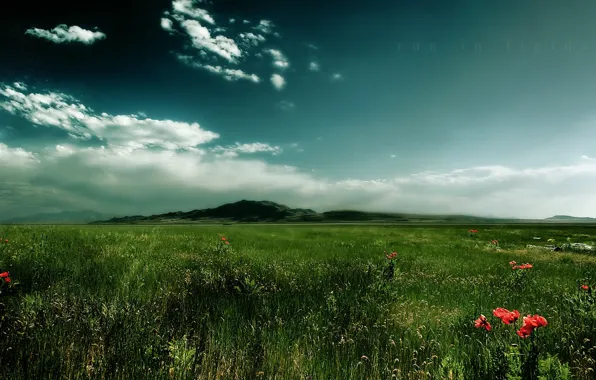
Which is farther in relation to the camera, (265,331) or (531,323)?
(265,331)

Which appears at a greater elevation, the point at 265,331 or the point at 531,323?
the point at 531,323

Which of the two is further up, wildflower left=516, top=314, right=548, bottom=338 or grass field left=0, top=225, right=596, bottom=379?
wildflower left=516, top=314, right=548, bottom=338

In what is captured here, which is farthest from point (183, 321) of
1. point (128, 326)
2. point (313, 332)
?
point (313, 332)

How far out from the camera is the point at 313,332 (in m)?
4.43

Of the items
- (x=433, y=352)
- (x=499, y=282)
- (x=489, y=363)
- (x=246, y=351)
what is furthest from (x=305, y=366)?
(x=499, y=282)

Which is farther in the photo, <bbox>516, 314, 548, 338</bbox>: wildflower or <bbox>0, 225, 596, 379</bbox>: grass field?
<bbox>0, 225, 596, 379</bbox>: grass field

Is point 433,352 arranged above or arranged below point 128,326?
below

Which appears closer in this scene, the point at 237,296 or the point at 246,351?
the point at 246,351

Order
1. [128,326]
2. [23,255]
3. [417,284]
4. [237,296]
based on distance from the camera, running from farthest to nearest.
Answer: [23,255], [417,284], [237,296], [128,326]

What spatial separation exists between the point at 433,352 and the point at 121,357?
4.08m

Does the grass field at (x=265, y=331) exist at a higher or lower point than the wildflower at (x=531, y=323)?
lower

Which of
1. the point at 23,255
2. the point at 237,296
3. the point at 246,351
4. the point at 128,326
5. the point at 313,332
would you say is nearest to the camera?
the point at 246,351

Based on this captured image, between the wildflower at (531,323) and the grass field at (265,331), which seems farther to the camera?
the grass field at (265,331)

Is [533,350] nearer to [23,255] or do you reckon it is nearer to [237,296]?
[237,296]
